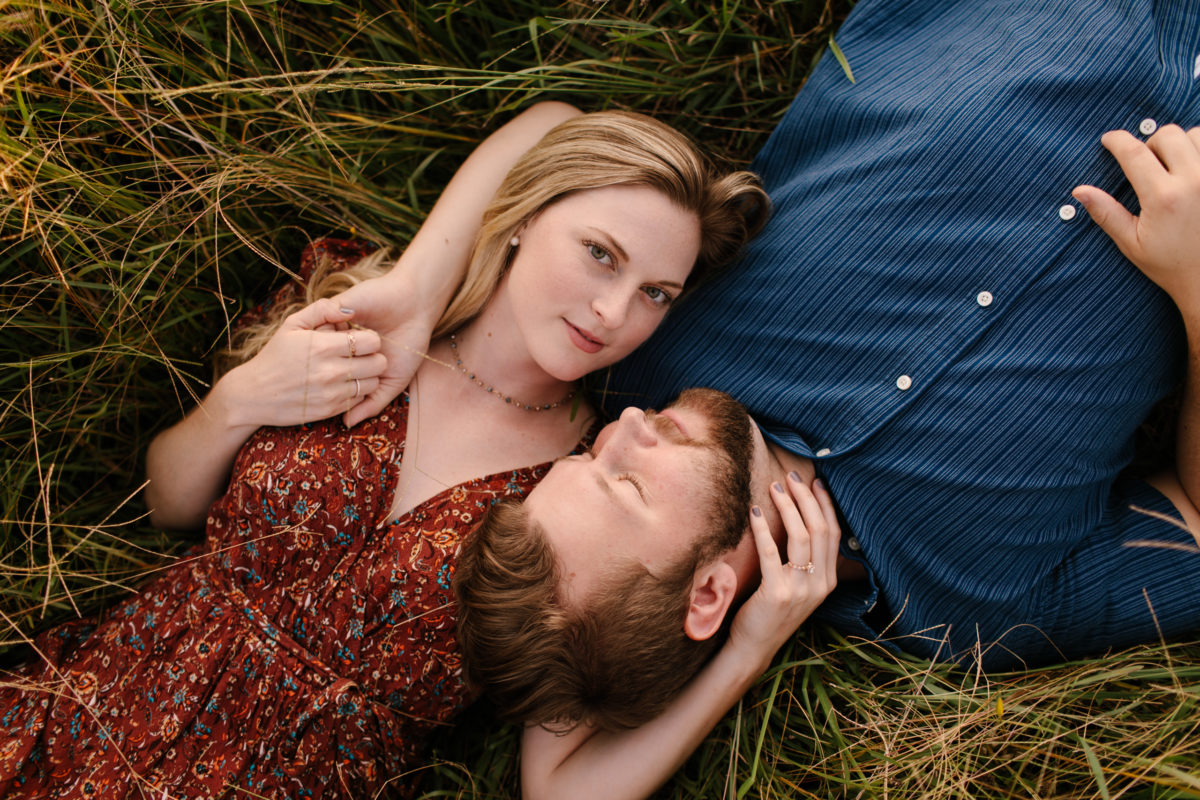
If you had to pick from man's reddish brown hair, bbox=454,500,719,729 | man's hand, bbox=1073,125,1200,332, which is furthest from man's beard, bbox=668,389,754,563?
man's hand, bbox=1073,125,1200,332

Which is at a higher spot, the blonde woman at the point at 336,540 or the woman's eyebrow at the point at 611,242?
the woman's eyebrow at the point at 611,242

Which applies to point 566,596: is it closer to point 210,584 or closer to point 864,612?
point 864,612

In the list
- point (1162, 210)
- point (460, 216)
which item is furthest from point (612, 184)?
point (1162, 210)

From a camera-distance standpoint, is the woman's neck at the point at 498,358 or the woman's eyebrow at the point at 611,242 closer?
the woman's eyebrow at the point at 611,242

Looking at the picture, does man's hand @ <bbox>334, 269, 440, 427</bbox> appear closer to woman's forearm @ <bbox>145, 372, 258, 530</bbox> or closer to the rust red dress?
the rust red dress

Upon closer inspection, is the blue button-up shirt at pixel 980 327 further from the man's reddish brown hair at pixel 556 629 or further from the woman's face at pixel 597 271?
the man's reddish brown hair at pixel 556 629

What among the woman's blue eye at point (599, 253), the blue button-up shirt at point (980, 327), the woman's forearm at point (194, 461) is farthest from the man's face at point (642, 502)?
the woman's forearm at point (194, 461)

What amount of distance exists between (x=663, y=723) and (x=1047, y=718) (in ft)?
4.17

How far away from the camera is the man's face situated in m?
2.41

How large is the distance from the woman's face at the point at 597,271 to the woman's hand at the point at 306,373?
23.7 inches

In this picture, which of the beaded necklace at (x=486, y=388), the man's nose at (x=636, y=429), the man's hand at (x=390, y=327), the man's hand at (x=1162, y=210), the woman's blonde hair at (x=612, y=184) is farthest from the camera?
the beaded necklace at (x=486, y=388)

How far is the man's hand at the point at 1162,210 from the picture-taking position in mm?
2355

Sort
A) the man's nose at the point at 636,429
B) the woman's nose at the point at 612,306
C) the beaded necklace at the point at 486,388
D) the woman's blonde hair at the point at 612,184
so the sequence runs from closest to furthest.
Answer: the man's nose at the point at 636,429
the woman's nose at the point at 612,306
the woman's blonde hair at the point at 612,184
the beaded necklace at the point at 486,388

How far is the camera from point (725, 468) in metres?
2.50
